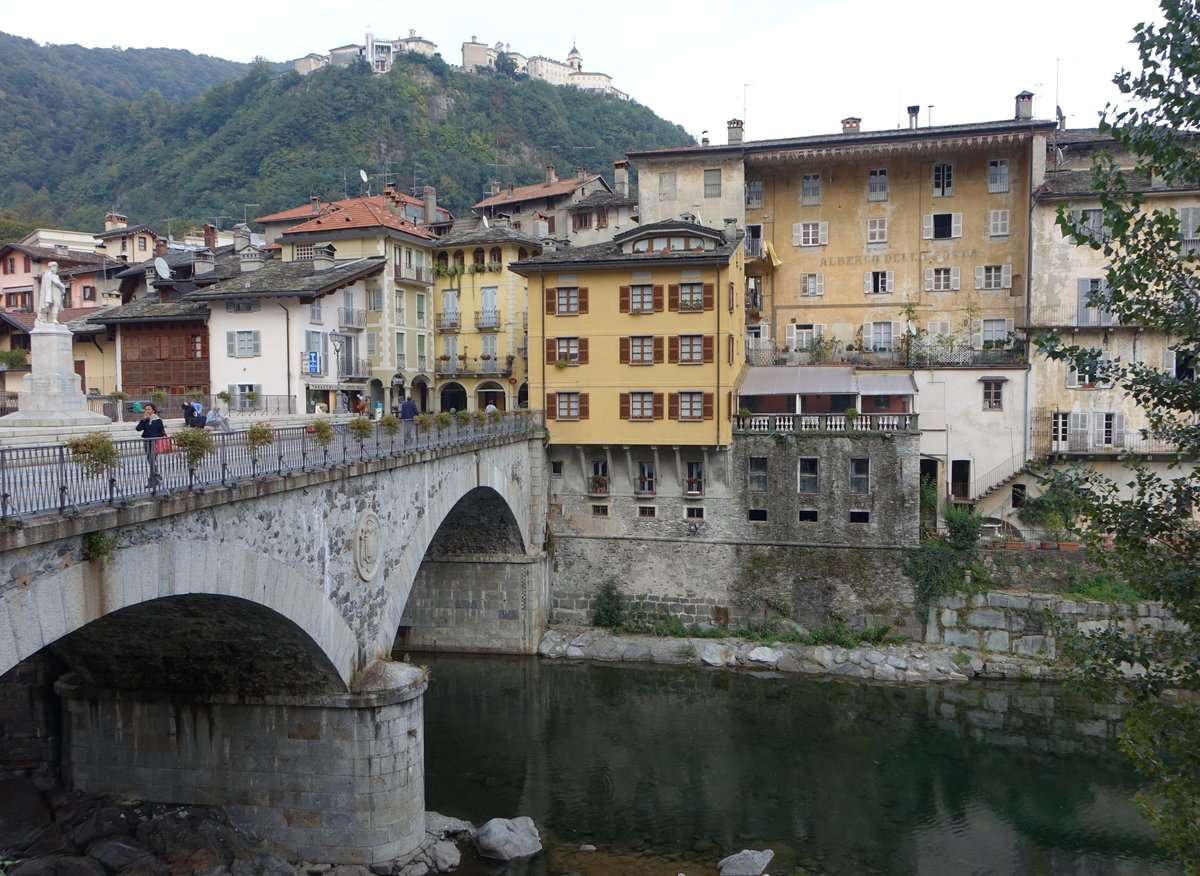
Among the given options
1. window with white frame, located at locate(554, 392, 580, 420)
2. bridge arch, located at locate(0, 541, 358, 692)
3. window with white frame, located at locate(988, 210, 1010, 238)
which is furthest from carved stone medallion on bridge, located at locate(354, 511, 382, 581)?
window with white frame, located at locate(988, 210, 1010, 238)

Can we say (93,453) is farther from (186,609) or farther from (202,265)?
(202,265)

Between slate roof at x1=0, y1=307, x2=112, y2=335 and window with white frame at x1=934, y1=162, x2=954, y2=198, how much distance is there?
3752 centimetres

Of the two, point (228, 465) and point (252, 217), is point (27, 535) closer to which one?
point (228, 465)

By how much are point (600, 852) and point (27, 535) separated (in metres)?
16.0

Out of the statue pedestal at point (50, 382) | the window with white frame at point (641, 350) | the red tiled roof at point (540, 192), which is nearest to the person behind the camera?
the statue pedestal at point (50, 382)

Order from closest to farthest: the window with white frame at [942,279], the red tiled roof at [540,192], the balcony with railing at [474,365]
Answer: the window with white frame at [942,279] → the balcony with railing at [474,365] → the red tiled roof at [540,192]

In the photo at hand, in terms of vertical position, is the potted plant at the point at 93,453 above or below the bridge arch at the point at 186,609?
above

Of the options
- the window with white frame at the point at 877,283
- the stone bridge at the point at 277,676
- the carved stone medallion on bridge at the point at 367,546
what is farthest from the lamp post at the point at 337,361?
the window with white frame at the point at 877,283

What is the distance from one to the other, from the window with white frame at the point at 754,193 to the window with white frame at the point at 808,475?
14795 millimetres

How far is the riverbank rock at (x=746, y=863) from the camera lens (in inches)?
851

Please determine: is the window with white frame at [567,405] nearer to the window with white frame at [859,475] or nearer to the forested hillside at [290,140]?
the window with white frame at [859,475]

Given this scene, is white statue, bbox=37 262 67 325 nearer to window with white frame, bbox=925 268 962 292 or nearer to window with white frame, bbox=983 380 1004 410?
window with white frame, bbox=983 380 1004 410

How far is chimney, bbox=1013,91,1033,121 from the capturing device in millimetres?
45031

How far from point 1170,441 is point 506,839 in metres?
17.0
